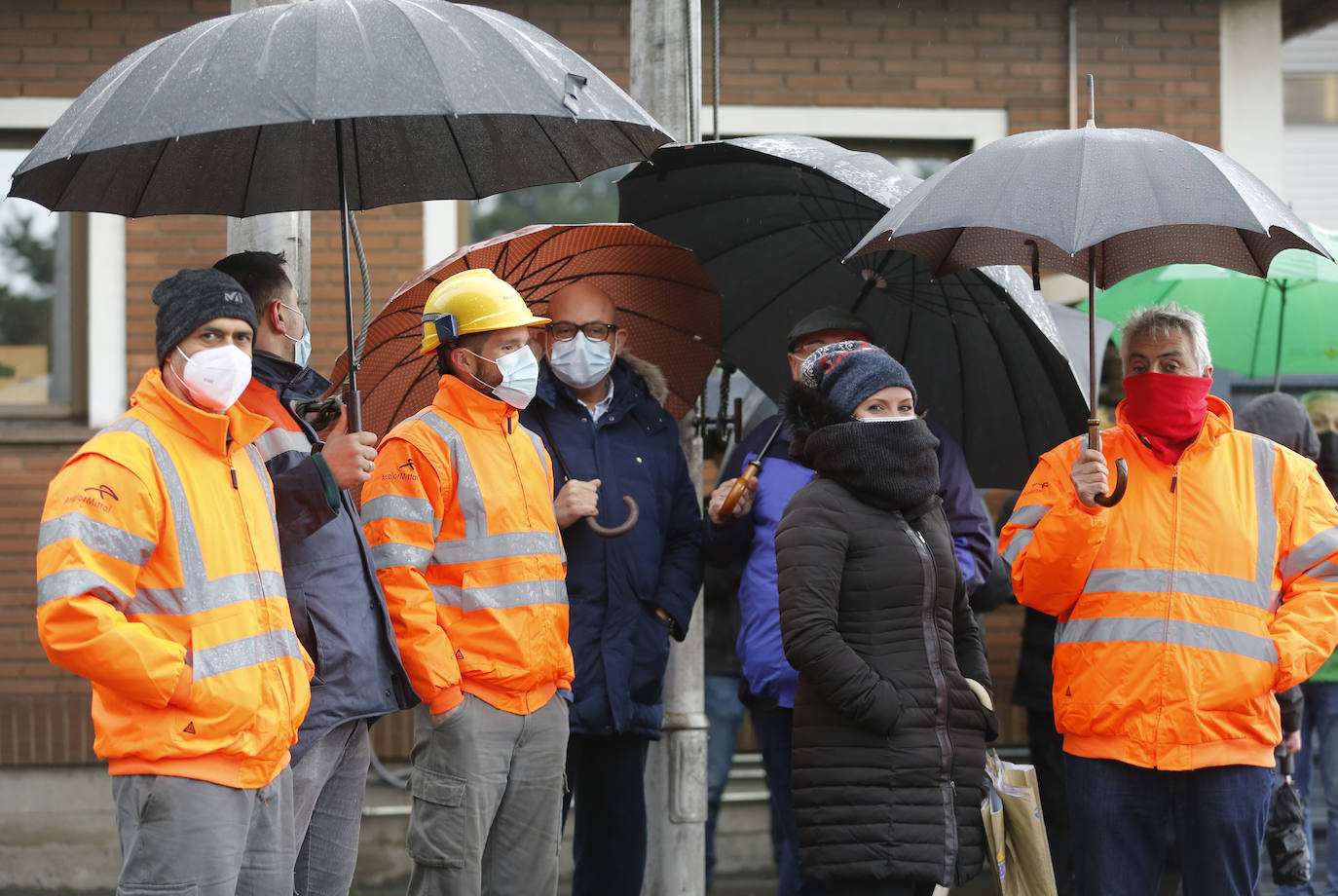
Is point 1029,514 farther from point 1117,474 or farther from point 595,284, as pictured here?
point 595,284

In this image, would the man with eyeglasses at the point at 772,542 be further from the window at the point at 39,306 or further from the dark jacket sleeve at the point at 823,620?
the window at the point at 39,306

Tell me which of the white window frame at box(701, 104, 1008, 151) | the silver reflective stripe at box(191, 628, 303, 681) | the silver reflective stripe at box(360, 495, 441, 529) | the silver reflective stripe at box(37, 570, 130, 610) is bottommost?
the silver reflective stripe at box(191, 628, 303, 681)

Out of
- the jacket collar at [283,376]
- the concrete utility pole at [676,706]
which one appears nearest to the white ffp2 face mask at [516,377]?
the jacket collar at [283,376]

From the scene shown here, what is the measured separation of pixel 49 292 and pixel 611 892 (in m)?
4.28

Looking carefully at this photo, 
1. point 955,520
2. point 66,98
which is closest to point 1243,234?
point 955,520

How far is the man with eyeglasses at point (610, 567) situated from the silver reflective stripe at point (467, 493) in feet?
1.29

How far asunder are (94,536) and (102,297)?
4.34 metres

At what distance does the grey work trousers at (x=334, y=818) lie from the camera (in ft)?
11.5

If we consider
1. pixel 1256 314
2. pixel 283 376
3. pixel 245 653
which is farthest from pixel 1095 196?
pixel 1256 314

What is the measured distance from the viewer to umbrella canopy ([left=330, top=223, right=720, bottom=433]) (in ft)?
14.2

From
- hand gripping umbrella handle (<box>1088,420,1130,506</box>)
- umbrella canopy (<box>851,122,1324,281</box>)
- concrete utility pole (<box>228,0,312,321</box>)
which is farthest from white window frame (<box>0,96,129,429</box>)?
hand gripping umbrella handle (<box>1088,420,1130,506</box>)

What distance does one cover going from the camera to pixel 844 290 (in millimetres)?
4949

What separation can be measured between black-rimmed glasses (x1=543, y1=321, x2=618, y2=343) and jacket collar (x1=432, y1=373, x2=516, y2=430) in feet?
1.84

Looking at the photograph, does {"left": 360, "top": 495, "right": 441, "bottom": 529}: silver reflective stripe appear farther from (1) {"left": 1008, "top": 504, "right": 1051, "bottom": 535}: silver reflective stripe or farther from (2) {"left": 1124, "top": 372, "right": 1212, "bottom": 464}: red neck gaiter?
(2) {"left": 1124, "top": 372, "right": 1212, "bottom": 464}: red neck gaiter
